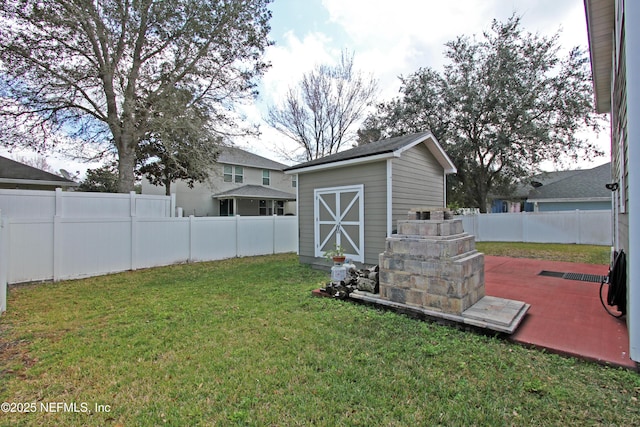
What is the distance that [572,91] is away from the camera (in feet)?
42.7

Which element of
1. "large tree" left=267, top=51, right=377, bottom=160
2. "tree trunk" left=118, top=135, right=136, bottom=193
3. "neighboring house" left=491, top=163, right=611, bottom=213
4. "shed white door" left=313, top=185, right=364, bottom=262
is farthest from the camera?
"large tree" left=267, top=51, right=377, bottom=160

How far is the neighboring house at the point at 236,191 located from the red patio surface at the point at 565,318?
14452 millimetres

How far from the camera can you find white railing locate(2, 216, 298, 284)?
6.07 m

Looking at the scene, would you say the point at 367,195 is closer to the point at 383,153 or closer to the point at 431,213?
the point at 383,153

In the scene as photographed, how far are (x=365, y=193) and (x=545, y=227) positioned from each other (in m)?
10.2

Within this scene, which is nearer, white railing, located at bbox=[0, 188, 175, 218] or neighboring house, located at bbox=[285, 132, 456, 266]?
white railing, located at bbox=[0, 188, 175, 218]

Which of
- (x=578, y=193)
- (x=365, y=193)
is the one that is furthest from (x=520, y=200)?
(x=365, y=193)

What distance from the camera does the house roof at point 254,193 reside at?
17.2 meters

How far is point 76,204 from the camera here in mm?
6746

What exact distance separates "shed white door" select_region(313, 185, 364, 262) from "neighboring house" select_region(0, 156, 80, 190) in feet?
37.5

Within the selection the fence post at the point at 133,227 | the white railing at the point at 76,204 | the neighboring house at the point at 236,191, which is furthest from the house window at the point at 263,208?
the fence post at the point at 133,227

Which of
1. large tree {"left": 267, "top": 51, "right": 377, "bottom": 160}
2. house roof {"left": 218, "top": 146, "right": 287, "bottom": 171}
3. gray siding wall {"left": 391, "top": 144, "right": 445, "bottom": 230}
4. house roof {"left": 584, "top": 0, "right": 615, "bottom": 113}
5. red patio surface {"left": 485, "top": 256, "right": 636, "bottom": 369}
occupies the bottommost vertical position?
red patio surface {"left": 485, "top": 256, "right": 636, "bottom": 369}

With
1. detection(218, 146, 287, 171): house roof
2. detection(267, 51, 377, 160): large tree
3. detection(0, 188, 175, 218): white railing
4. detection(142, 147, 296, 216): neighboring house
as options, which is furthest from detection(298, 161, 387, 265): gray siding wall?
detection(218, 146, 287, 171): house roof

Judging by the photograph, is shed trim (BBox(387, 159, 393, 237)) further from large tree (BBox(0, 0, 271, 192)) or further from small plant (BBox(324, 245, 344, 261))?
large tree (BBox(0, 0, 271, 192))
